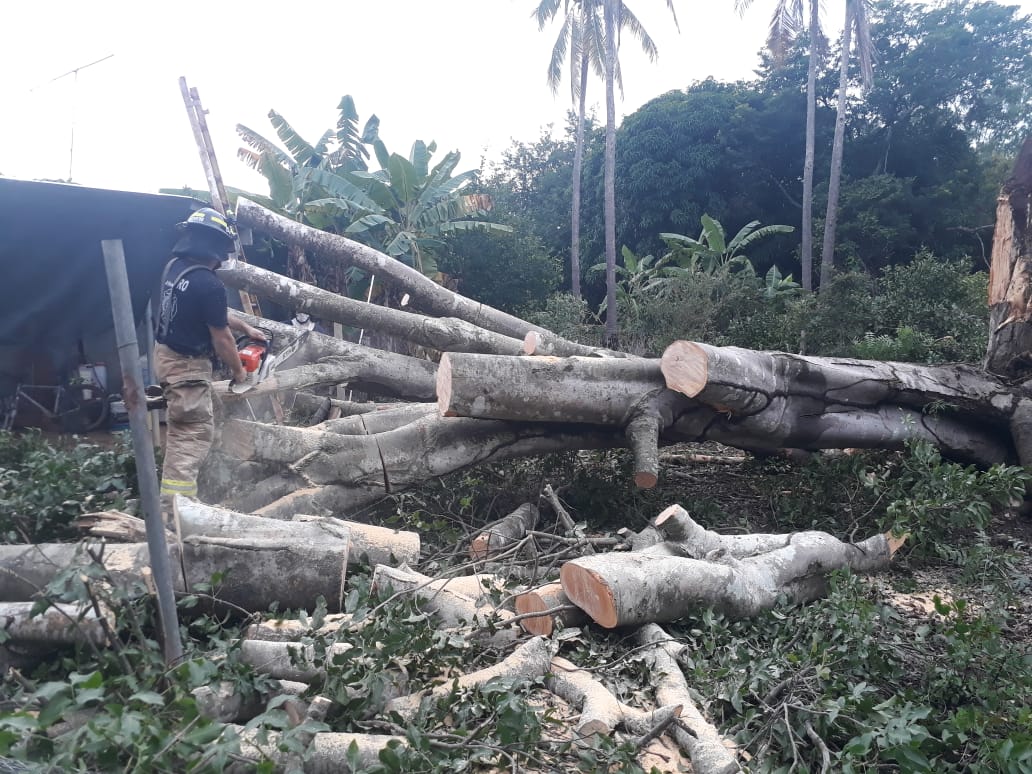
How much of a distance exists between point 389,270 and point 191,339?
3.30 meters

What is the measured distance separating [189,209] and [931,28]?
2117 cm

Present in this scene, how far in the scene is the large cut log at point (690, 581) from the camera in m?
2.97

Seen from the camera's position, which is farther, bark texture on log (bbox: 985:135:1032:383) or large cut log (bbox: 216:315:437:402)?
large cut log (bbox: 216:315:437:402)

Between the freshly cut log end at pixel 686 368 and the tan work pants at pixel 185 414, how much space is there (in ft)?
8.99

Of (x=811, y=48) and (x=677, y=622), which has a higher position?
(x=811, y=48)

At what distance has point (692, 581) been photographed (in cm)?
318

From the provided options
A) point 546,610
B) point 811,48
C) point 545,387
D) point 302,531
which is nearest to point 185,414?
point 302,531

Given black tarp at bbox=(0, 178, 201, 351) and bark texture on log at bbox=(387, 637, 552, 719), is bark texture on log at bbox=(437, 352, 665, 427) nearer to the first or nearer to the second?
bark texture on log at bbox=(387, 637, 552, 719)

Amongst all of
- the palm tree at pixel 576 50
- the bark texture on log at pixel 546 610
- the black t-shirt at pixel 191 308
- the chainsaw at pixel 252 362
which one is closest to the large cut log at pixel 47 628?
the bark texture on log at pixel 546 610

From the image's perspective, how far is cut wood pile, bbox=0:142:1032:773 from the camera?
2.63 metres

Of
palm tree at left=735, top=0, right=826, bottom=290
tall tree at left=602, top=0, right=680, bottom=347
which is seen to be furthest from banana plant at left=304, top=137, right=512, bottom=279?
palm tree at left=735, top=0, right=826, bottom=290

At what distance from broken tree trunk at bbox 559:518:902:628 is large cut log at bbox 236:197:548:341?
4082mm

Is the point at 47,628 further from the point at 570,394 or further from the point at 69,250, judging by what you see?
the point at 69,250

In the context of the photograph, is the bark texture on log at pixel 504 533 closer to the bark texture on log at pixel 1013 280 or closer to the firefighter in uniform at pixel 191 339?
the firefighter in uniform at pixel 191 339
